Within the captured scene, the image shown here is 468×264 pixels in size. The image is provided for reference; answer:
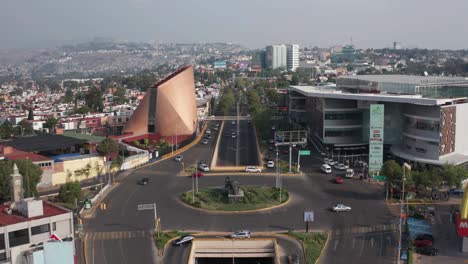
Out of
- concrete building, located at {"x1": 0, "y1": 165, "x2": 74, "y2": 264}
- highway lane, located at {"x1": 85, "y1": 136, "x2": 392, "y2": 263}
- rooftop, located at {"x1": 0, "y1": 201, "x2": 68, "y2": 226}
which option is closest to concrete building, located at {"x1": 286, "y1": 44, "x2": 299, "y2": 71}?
highway lane, located at {"x1": 85, "y1": 136, "x2": 392, "y2": 263}

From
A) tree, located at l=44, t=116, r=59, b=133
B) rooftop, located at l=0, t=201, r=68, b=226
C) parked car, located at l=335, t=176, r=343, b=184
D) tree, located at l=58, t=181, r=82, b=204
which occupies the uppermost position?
rooftop, located at l=0, t=201, r=68, b=226

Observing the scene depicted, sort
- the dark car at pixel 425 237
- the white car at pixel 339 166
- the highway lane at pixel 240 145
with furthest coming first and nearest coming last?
the highway lane at pixel 240 145 < the white car at pixel 339 166 < the dark car at pixel 425 237

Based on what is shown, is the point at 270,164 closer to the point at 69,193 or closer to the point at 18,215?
the point at 69,193

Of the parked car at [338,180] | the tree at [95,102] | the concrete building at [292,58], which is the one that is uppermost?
the concrete building at [292,58]

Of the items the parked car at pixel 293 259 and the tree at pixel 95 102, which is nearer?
the parked car at pixel 293 259

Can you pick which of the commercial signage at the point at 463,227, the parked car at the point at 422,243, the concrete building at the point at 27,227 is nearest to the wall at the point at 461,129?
the commercial signage at the point at 463,227

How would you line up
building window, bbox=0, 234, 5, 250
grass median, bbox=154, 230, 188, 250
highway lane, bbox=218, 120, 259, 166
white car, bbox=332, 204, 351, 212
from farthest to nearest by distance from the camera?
1. highway lane, bbox=218, 120, 259, 166
2. white car, bbox=332, 204, 351, 212
3. grass median, bbox=154, 230, 188, 250
4. building window, bbox=0, 234, 5, 250

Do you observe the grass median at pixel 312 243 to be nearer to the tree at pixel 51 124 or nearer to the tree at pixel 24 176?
the tree at pixel 24 176

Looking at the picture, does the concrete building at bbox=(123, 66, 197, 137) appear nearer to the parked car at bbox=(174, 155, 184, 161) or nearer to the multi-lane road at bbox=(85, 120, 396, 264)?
the parked car at bbox=(174, 155, 184, 161)
